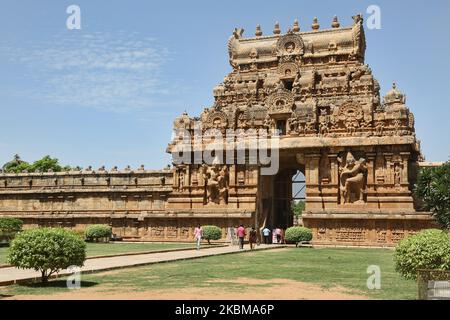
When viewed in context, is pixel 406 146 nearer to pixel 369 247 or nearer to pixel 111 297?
pixel 369 247

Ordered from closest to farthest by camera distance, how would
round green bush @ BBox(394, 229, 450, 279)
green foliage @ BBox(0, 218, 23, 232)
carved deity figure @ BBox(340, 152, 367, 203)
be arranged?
round green bush @ BBox(394, 229, 450, 279) < carved deity figure @ BBox(340, 152, 367, 203) < green foliage @ BBox(0, 218, 23, 232)

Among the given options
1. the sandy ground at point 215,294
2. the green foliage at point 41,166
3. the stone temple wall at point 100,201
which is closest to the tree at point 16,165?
the green foliage at point 41,166

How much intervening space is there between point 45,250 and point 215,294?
15.2 feet

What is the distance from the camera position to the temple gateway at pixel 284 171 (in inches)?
1293

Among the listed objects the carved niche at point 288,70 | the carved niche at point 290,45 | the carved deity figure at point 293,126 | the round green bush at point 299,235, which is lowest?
the round green bush at point 299,235

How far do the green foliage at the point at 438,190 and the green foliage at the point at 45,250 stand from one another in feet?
49.5

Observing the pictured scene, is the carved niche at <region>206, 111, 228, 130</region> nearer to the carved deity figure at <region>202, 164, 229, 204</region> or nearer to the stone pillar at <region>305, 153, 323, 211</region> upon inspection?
the carved deity figure at <region>202, 164, 229, 204</region>

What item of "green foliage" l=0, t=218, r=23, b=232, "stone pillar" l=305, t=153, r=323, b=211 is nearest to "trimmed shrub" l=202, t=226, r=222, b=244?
"stone pillar" l=305, t=153, r=323, b=211

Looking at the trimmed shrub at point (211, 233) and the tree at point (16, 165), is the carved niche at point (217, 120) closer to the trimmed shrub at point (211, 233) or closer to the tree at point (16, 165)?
the trimmed shrub at point (211, 233)

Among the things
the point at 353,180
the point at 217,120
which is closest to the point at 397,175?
the point at 353,180

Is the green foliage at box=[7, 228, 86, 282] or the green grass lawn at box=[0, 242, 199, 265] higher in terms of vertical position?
the green foliage at box=[7, 228, 86, 282]

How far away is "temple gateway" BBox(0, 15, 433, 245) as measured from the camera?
32844 millimetres

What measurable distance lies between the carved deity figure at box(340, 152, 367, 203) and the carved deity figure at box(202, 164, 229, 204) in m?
7.35
